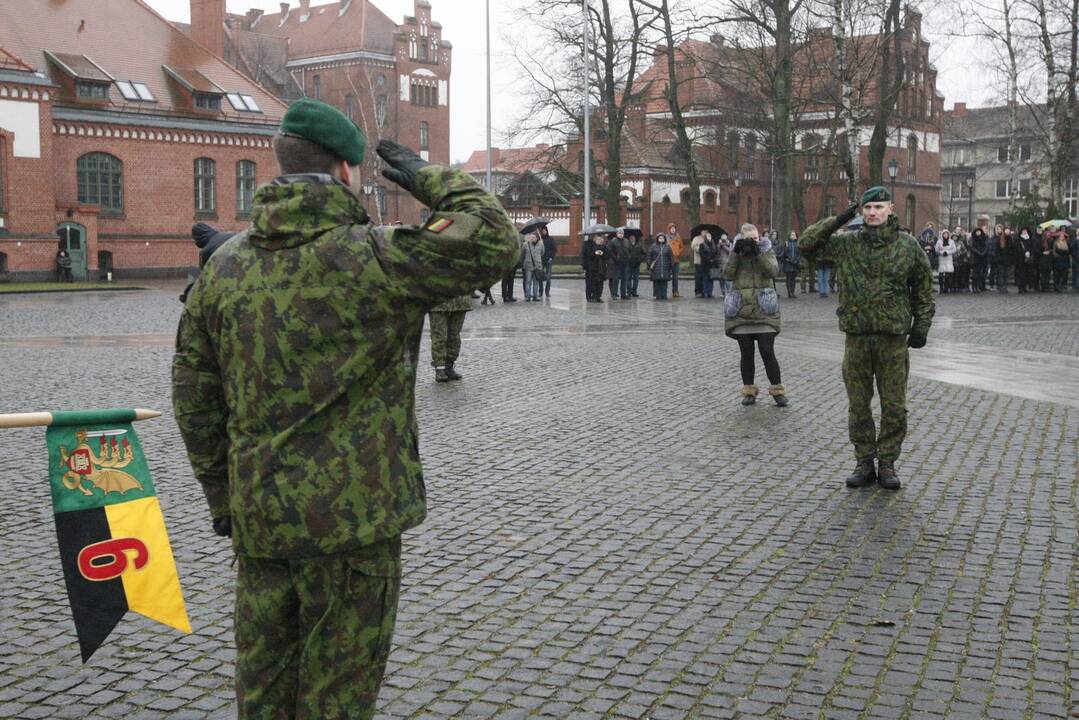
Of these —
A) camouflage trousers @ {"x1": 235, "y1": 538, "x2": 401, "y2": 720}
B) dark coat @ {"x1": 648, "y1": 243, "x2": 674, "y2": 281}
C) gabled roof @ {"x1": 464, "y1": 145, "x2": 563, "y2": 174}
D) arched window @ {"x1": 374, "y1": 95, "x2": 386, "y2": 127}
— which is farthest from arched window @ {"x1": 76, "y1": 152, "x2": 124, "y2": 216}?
camouflage trousers @ {"x1": 235, "y1": 538, "x2": 401, "y2": 720}

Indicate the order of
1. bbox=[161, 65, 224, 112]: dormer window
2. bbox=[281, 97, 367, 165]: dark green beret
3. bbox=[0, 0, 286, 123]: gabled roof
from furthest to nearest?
bbox=[161, 65, 224, 112]: dormer window → bbox=[0, 0, 286, 123]: gabled roof → bbox=[281, 97, 367, 165]: dark green beret

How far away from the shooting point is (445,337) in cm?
1373

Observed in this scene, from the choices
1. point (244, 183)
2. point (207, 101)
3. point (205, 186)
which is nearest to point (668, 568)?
point (205, 186)

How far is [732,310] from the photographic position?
39.5 ft

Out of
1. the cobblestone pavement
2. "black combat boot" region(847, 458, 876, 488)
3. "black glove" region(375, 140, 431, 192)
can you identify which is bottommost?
the cobblestone pavement

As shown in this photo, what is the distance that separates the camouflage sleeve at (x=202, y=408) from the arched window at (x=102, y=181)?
45.0 m

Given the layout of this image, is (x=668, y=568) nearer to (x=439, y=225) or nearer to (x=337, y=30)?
(x=439, y=225)

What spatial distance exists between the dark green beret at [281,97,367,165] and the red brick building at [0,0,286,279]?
41.0 metres

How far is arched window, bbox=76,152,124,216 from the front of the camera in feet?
148

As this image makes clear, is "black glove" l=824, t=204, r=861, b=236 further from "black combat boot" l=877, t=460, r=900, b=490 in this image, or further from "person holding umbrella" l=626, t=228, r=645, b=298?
"person holding umbrella" l=626, t=228, r=645, b=298

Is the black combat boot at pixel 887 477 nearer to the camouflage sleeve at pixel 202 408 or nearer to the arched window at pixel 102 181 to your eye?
the camouflage sleeve at pixel 202 408

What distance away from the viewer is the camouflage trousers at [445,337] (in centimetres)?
1353

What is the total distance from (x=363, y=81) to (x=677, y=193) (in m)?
28.0

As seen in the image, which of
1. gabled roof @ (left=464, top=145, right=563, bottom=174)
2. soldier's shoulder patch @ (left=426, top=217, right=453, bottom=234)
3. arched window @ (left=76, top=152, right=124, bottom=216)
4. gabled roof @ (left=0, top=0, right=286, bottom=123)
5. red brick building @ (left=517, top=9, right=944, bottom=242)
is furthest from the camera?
red brick building @ (left=517, top=9, right=944, bottom=242)
